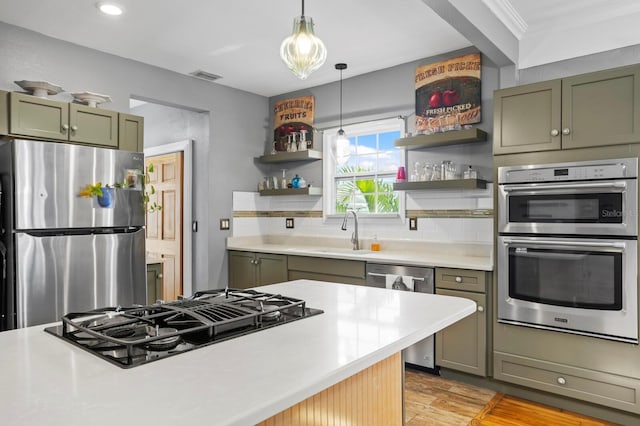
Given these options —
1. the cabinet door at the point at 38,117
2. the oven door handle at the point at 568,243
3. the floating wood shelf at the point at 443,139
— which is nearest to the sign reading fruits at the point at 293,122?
the floating wood shelf at the point at 443,139

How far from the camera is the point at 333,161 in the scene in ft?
15.2

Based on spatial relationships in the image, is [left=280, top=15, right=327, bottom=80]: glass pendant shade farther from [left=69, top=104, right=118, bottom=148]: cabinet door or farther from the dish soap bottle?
the dish soap bottle

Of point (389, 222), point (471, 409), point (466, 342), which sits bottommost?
point (471, 409)

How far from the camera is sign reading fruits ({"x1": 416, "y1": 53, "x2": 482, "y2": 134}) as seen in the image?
141 inches

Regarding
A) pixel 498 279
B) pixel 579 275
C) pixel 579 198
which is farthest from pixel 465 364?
pixel 579 198

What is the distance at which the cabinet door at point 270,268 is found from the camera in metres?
4.16

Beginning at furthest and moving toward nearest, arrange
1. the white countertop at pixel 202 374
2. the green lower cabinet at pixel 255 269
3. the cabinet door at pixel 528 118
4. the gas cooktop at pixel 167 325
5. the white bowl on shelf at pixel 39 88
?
the green lower cabinet at pixel 255 269
the white bowl on shelf at pixel 39 88
the cabinet door at pixel 528 118
the gas cooktop at pixel 167 325
the white countertop at pixel 202 374

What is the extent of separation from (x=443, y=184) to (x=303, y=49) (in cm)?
205

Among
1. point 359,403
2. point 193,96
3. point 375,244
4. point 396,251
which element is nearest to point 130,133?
point 193,96

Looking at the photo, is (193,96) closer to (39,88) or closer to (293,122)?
(293,122)

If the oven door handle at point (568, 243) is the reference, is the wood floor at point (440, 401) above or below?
below

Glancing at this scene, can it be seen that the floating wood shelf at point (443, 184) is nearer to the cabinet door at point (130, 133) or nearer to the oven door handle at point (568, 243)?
the oven door handle at point (568, 243)

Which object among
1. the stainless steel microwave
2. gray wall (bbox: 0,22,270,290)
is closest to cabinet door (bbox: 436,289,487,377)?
the stainless steel microwave

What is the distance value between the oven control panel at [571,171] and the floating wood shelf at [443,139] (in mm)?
503
